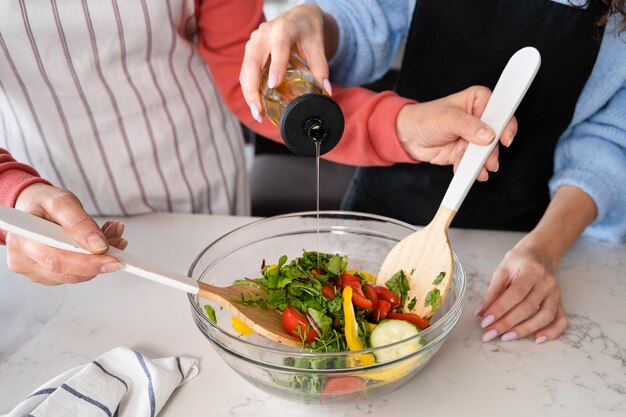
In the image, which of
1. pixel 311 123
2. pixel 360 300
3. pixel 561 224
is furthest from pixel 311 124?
pixel 561 224

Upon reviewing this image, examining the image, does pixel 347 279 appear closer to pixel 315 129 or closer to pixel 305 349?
pixel 305 349

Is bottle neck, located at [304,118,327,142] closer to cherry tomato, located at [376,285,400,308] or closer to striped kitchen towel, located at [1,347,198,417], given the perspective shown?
cherry tomato, located at [376,285,400,308]

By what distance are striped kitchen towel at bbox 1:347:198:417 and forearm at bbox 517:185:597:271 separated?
656 mm

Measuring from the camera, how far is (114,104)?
1.32 m

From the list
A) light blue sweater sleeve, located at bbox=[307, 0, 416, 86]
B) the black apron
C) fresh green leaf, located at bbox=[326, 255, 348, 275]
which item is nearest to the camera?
fresh green leaf, located at bbox=[326, 255, 348, 275]

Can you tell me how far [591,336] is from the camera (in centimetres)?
101

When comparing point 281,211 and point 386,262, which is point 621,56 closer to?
point 386,262

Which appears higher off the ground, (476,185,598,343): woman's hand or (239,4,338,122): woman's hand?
(239,4,338,122): woman's hand

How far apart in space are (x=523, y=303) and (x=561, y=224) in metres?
0.23

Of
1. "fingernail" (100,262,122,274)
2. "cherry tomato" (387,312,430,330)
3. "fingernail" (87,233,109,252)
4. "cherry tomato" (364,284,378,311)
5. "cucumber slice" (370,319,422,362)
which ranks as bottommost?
"cherry tomato" (387,312,430,330)

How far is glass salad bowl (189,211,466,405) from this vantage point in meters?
0.78

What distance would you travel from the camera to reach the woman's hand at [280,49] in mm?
974

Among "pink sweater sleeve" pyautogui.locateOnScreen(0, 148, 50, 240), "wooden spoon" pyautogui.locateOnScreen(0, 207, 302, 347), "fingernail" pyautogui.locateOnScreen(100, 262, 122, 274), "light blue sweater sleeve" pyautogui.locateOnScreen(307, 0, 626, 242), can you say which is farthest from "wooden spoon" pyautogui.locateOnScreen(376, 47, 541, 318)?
"pink sweater sleeve" pyautogui.locateOnScreen(0, 148, 50, 240)

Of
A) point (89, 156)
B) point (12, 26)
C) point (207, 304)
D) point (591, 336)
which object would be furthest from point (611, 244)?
point (12, 26)
